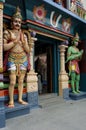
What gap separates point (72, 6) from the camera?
21.4 ft

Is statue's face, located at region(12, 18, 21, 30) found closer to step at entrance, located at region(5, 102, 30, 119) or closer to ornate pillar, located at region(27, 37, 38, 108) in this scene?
ornate pillar, located at region(27, 37, 38, 108)

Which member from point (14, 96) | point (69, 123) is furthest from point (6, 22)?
point (69, 123)

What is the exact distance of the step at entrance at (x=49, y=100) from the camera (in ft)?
17.5

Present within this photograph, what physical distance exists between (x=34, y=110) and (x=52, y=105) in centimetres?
73

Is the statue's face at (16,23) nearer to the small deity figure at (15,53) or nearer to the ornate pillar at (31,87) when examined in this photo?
the small deity figure at (15,53)

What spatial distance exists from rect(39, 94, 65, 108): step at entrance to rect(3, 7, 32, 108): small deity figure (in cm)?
101

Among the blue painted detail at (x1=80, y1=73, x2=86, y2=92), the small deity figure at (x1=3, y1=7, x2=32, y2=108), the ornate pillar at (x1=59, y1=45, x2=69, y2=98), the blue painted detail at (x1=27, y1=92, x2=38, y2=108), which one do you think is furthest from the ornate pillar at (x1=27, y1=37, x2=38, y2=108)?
the blue painted detail at (x1=80, y1=73, x2=86, y2=92)

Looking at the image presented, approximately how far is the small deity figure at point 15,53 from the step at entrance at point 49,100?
101cm

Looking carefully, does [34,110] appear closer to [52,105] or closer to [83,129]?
[52,105]

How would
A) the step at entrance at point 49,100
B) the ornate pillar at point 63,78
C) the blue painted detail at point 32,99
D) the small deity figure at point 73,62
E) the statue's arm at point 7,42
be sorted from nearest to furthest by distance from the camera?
1. the statue's arm at point 7,42
2. the blue painted detail at point 32,99
3. the step at entrance at point 49,100
4. the ornate pillar at point 63,78
5. the small deity figure at point 73,62

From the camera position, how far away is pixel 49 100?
5.57m

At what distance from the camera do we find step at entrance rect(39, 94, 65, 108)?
532 cm

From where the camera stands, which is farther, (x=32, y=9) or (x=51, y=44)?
(x=51, y=44)

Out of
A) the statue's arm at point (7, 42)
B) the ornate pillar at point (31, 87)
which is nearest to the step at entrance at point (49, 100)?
the ornate pillar at point (31, 87)
